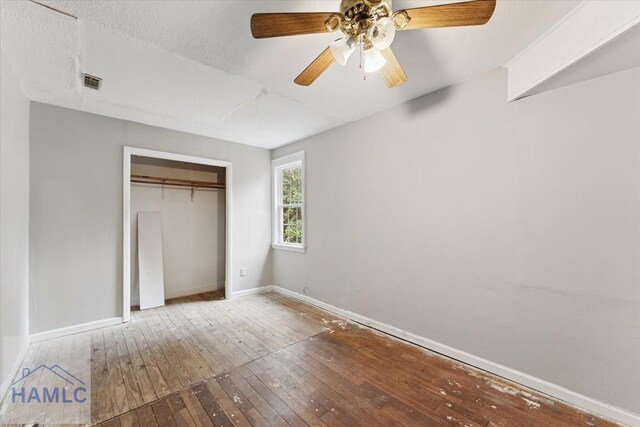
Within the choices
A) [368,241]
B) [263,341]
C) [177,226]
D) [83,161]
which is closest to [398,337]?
[368,241]

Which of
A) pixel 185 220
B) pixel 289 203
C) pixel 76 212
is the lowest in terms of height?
pixel 185 220

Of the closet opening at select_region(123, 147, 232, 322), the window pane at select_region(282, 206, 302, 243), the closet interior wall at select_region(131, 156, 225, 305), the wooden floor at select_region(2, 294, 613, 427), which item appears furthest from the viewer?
the window pane at select_region(282, 206, 302, 243)

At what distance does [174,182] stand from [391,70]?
12.3 ft

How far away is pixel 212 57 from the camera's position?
199 centimetres

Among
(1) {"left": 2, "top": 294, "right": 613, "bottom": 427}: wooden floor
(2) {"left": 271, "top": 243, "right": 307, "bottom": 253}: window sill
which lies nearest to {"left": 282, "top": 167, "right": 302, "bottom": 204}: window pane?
(2) {"left": 271, "top": 243, "right": 307, "bottom": 253}: window sill

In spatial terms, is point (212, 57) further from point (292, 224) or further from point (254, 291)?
point (254, 291)

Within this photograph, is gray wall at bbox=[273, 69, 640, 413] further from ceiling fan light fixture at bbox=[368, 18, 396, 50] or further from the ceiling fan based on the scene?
ceiling fan light fixture at bbox=[368, 18, 396, 50]

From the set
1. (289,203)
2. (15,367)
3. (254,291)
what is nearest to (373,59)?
(289,203)

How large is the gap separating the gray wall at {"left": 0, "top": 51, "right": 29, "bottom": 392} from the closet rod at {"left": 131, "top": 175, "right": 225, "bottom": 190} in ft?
4.20

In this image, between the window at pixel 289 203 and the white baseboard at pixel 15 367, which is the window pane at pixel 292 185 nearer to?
the window at pixel 289 203

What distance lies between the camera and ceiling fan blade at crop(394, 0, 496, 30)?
120 cm

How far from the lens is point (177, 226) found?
4258 mm

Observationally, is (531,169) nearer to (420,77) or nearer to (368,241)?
(420,77)

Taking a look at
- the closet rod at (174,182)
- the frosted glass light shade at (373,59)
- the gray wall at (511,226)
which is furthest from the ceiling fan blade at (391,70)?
the closet rod at (174,182)
